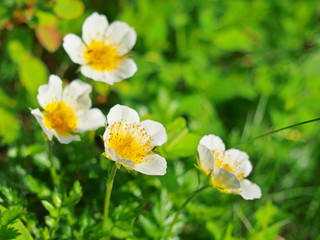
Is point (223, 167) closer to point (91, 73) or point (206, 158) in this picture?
point (206, 158)

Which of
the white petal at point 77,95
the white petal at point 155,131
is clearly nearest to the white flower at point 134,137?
the white petal at point 155,131

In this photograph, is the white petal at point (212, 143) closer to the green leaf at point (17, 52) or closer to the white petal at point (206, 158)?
the white petal at point (206, 158)

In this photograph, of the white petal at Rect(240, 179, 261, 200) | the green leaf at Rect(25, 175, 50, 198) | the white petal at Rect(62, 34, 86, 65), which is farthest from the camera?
the white petal at Rect(62, 34, 86, 65)

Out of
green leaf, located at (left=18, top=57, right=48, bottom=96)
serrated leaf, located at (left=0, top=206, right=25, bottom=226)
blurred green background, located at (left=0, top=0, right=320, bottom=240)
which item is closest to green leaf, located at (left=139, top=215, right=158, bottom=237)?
blurred green background, located at (left=0, top=0, right=320, bottom=240)

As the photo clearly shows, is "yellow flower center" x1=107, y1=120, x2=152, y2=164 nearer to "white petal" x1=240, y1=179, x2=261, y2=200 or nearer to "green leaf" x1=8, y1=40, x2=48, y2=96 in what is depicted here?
"white petal" x1=240, y1=179, x2=261, y2=200

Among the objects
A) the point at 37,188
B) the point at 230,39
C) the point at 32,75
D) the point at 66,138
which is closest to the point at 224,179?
the point at 66,138

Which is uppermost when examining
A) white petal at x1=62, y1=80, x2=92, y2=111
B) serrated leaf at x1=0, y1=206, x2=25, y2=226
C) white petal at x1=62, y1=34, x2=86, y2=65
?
white petal at x1=62, y1=34, x2=86, y2=65

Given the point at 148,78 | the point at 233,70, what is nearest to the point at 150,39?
the point at 148,78

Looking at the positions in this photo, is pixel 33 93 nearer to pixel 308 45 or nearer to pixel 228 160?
pixel 228 160
